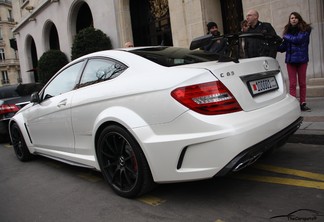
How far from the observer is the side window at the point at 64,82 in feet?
14.3

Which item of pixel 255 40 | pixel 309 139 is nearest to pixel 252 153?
pixel 309 139

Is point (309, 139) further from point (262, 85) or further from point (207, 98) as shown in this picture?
point (207, 98)

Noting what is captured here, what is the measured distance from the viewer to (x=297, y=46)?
239 inches

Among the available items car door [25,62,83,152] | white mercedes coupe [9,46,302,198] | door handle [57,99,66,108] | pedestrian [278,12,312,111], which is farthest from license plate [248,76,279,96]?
pedestrian [278,12,312,111]

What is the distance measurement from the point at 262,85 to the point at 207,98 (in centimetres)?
77

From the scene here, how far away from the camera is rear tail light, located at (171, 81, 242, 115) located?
2932 millimetres

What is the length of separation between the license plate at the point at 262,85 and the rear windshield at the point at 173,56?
0.54 meters

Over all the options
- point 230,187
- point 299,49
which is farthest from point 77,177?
point 299,49

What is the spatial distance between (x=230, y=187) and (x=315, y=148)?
1.66m

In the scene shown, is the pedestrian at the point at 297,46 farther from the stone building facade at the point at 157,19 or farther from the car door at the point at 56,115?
the car door at the point at 56,115

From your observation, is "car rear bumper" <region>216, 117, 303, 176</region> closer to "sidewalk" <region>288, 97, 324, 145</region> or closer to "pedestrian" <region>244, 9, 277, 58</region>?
"sidewalk" <region>288, 97, 324, 145</region>

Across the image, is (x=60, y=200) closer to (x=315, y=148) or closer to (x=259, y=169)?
(x=259, y=169)

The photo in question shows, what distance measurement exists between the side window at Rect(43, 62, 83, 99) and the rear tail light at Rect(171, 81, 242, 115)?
70.5 inches

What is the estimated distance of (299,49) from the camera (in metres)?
6.07
